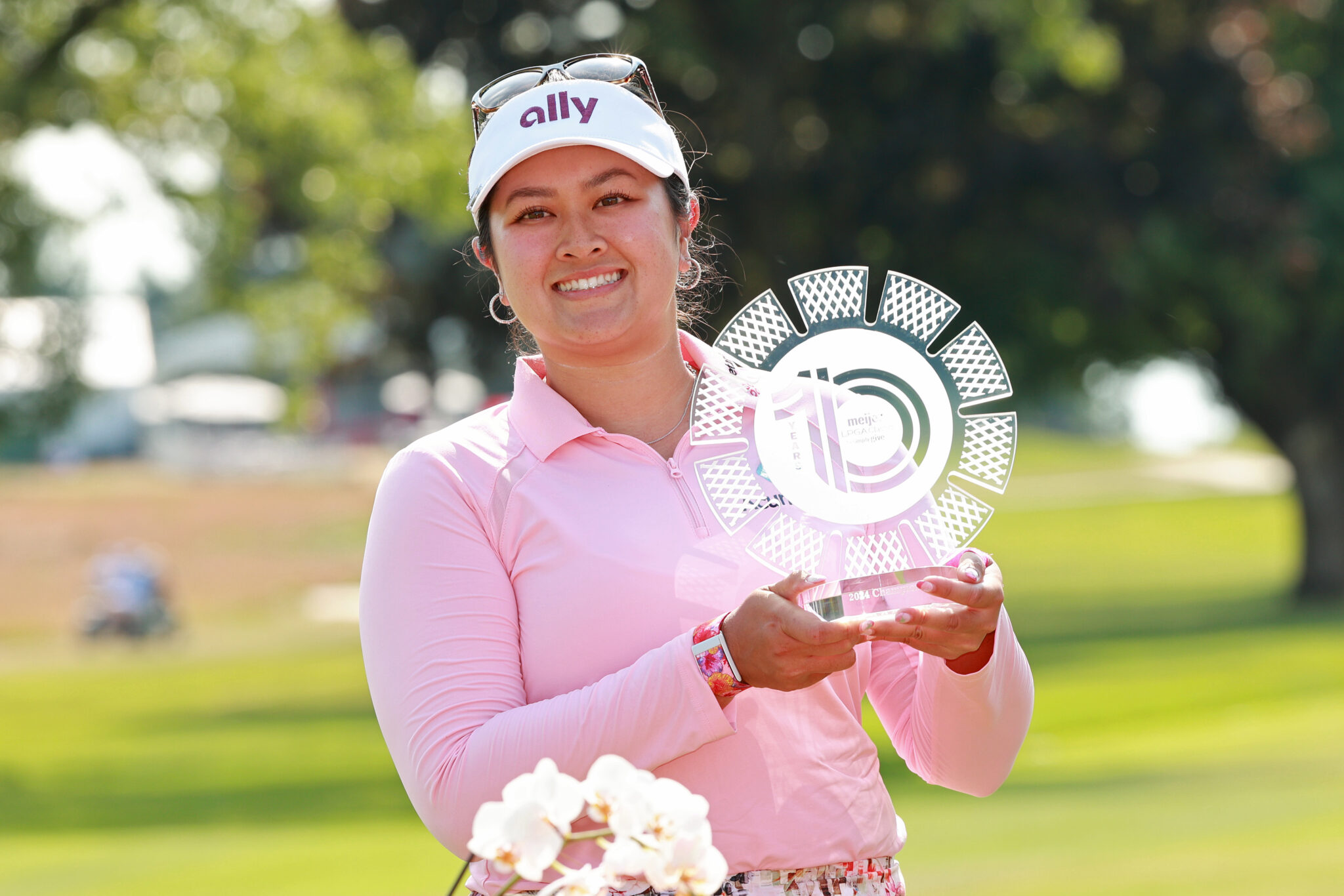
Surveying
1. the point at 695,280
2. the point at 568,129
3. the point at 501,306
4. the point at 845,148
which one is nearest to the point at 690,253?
the point at 695,280

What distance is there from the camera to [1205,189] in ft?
56.1

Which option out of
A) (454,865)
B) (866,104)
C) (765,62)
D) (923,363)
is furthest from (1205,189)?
(923,363)

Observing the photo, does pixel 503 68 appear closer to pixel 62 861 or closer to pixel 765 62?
pixel 765 62

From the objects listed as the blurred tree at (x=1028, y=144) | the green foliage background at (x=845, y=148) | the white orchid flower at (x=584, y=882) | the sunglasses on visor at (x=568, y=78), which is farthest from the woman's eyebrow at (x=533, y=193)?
the blurred tree at (x=1028, y=144)

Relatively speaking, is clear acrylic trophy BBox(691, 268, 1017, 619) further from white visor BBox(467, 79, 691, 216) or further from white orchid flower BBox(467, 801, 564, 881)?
white orchid flower BBox(467, 801, 564, 881)

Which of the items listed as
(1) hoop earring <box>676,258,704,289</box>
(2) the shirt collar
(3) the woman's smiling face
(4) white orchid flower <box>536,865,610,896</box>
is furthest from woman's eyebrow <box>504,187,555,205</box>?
(4) white orchid flower <box>536,865,610,896</box>

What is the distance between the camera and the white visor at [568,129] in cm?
206

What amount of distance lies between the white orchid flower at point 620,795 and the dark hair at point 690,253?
94 centimetres

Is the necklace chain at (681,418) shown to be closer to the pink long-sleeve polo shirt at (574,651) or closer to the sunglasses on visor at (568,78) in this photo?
the pink long-sleeve polo shirt at (574,651)

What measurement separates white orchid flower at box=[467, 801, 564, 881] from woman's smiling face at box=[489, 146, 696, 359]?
0.82 metres

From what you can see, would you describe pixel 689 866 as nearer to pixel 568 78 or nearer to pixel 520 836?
pixel 520 836

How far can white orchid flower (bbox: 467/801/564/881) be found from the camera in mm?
1413

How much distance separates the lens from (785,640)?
71.7 inches

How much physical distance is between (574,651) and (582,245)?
→ 1.63ft
